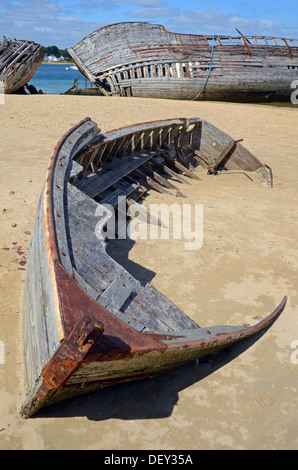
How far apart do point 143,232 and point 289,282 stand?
2500 mm

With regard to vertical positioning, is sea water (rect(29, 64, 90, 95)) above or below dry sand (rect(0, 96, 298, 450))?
above

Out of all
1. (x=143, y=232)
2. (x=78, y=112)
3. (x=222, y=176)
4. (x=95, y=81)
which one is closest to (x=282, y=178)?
(x=222, y=176)

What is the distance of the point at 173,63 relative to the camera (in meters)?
24.1

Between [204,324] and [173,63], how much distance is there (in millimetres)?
21864

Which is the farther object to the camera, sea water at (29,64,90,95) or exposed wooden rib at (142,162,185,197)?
sea water at (29,64,90,95)

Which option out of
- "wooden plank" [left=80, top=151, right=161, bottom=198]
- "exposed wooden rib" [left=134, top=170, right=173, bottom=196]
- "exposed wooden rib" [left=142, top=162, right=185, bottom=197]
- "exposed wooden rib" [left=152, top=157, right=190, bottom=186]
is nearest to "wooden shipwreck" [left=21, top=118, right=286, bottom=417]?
"wooden plank" [left=80, top=151, right=161, bottom=198]

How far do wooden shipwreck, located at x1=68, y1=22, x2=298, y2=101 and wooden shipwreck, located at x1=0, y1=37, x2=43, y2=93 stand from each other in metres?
2.42

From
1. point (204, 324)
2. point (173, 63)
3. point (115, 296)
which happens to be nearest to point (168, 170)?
point (204, 324)

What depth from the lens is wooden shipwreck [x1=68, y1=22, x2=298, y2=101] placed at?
23.8 m

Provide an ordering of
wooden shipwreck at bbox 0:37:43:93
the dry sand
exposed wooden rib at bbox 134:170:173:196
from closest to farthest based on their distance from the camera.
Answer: the dry sand < exposed wooden rib at bbox 134:170:173:196 < wooden shipwreck at bbox 0:37:43:93

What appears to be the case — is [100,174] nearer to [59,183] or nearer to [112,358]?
[59,183]

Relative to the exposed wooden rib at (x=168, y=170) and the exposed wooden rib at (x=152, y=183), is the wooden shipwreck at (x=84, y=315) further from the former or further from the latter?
the exposed wooden rib at (x=168, y=170)

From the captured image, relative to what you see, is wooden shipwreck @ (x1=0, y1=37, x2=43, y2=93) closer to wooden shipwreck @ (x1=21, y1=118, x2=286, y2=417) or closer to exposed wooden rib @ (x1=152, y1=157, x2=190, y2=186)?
exposed wooden rib @ (x1=152, y1=157, x2=190, y2=186)

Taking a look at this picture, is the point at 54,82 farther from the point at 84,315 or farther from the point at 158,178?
the point at 84,315
